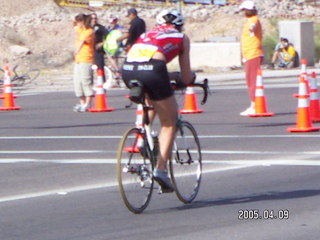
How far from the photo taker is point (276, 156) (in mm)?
12922

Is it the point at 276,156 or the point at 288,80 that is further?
the point at 288,80

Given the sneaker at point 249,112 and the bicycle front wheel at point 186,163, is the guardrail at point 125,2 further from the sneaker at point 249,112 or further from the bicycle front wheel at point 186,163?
the bicycle front wheel at point 186,163

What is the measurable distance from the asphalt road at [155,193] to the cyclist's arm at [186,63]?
1250mm

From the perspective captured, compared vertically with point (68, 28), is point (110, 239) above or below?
above

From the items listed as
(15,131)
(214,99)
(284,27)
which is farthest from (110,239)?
(284,27)

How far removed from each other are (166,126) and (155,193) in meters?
1.15

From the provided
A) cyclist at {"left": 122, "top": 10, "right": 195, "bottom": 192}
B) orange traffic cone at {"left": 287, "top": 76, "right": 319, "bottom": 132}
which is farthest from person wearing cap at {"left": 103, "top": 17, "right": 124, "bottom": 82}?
cyclist at {"left": 122, "top": 10, "right": 195, "bottom": 192}

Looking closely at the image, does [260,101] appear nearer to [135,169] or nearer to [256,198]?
[256,198]

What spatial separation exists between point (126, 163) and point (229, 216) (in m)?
1.08

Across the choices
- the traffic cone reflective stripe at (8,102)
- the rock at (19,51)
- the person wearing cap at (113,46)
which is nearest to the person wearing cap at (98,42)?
the person wearing cap at (113,46)

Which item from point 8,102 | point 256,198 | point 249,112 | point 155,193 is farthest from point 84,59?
point 256,198

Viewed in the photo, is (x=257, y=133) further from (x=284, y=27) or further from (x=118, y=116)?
(x=284, y=27)

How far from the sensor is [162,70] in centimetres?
902

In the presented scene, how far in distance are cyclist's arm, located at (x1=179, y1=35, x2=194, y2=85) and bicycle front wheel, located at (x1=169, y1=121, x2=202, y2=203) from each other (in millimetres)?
446
